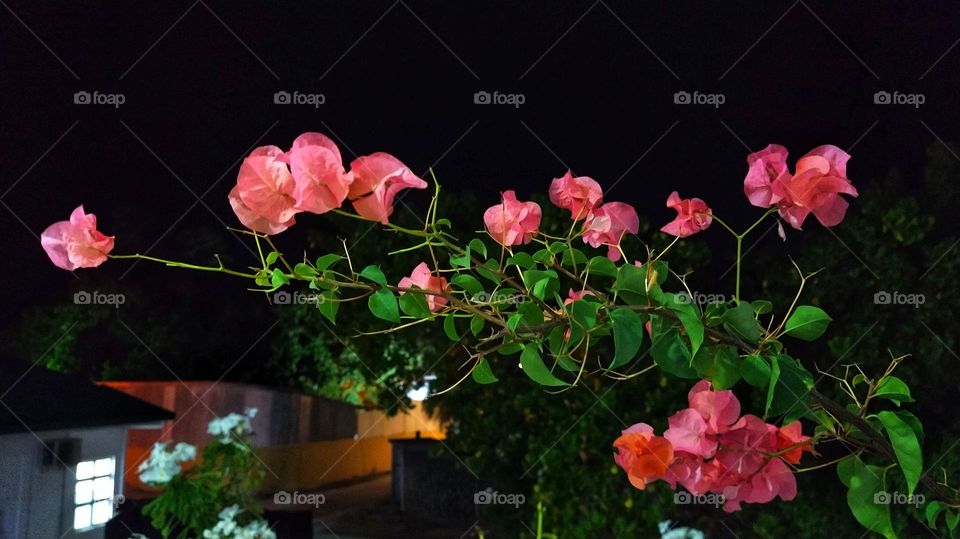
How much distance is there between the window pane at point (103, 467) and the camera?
5.83 feet

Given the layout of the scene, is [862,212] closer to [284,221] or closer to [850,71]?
[850,71]

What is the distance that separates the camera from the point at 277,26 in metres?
1.92

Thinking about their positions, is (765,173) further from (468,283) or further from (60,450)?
(60,450)

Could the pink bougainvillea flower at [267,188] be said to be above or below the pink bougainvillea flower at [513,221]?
below

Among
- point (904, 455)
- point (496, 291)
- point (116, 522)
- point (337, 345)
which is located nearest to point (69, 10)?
point (337, 345)

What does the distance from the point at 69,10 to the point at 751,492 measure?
180cm

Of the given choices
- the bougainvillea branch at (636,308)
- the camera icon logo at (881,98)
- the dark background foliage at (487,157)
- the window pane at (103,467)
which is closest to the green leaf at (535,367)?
the bougainvillea branch at (636,308)

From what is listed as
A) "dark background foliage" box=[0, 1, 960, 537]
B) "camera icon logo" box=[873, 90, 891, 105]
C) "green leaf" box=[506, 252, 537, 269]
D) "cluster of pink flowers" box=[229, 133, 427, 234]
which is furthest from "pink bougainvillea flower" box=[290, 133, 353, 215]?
"camera icon logo" box=[873, 90, 891, 105]

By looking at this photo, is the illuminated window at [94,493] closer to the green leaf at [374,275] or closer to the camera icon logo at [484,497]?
the camera icon logo at [484,497]

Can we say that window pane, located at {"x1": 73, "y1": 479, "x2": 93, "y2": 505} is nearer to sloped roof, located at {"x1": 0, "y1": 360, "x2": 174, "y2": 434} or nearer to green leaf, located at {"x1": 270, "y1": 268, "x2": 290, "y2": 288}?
sloped roof, located at {"x1": 0, "y1": 360, "x2": 174, "y2": 434}

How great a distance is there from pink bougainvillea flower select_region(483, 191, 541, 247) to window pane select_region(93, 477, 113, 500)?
152 centimetres

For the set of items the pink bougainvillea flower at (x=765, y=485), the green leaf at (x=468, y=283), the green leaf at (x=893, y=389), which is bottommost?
the pink bougainvillea flower at (x=765, y=485)

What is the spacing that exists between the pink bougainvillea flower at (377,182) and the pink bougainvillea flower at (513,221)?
0.12 m

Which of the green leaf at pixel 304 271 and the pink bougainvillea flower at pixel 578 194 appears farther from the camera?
the pink bougainvillea flower at pixel 578 194
